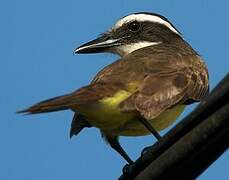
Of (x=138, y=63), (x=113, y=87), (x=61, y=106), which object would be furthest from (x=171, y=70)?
(x=61, y=106)

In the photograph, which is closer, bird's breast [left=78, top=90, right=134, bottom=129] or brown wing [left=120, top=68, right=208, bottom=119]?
brown wing [left=120, top=68, right=208, bottom=119]

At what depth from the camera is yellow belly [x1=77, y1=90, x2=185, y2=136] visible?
5.02 meters

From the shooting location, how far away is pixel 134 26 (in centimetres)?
837

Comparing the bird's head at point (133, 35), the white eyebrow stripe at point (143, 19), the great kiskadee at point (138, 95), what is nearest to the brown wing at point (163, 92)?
the great kiskadee at point (138, 95)

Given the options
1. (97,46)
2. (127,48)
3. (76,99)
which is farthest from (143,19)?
(76,99)

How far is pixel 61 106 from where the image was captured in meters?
4.40

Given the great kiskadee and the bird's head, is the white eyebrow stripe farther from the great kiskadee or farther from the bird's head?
the great kiskadee

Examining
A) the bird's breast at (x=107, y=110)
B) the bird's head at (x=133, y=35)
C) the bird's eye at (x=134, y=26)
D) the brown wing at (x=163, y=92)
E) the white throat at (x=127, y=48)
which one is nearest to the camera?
the brown wing at (x=163, y=92)

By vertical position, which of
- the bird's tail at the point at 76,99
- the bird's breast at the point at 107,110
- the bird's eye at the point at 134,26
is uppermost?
the bird's eye at the point at 134,26

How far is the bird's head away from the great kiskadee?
68 centimetres

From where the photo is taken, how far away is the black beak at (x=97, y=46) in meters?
8.01

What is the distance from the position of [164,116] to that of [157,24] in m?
2.94

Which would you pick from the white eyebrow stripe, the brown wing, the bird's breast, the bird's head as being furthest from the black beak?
the bird's breast

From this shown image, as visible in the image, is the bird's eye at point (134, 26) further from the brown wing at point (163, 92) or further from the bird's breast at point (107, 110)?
the bird's breast at point (107, 110)
